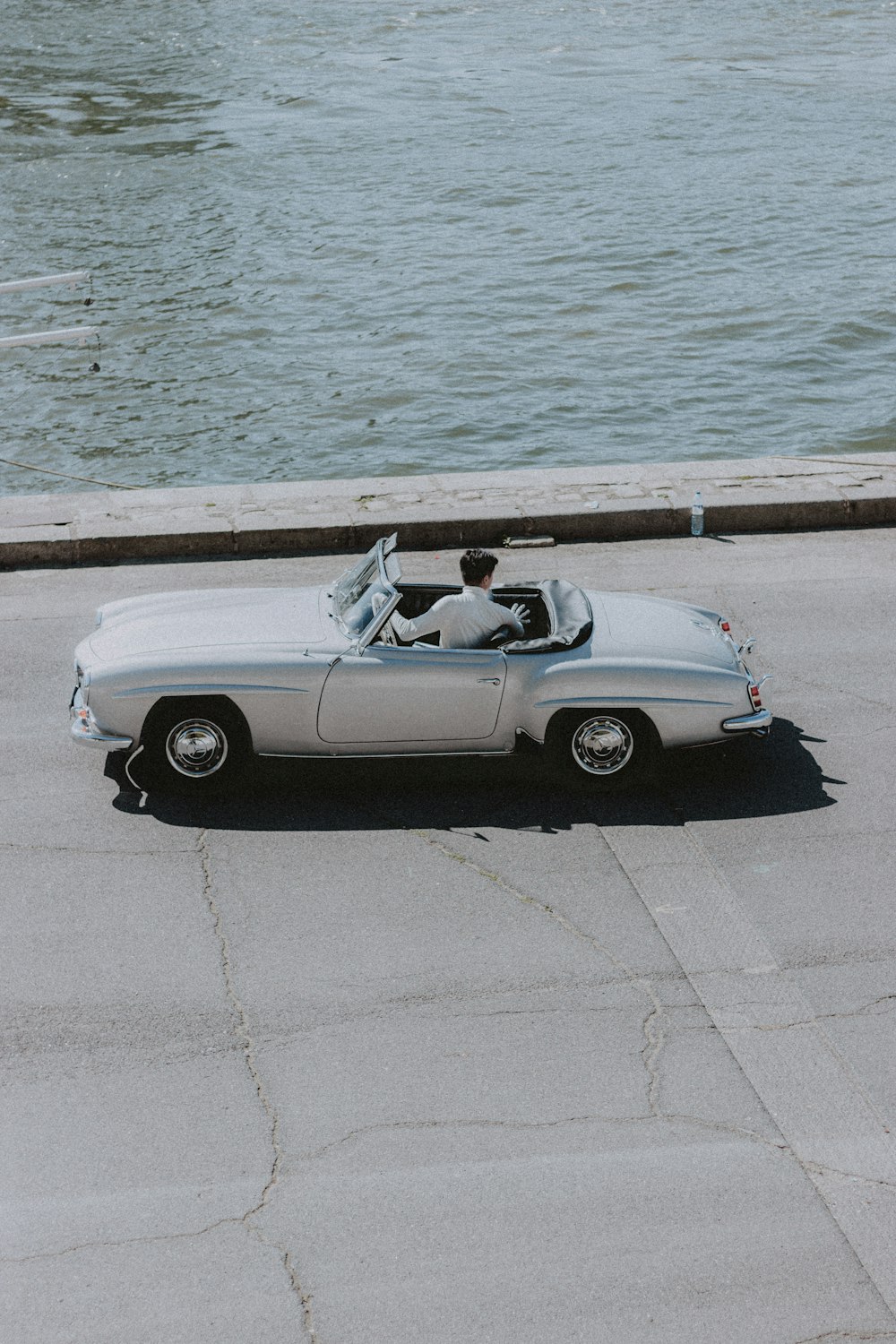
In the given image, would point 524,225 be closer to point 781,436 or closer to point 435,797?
point 781,436

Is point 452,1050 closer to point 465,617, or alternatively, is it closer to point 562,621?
point 465,617

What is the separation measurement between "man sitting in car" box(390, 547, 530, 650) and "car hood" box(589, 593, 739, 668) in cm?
66

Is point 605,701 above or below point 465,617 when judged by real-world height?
below

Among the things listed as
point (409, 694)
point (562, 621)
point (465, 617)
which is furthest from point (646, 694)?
point (409, 694)

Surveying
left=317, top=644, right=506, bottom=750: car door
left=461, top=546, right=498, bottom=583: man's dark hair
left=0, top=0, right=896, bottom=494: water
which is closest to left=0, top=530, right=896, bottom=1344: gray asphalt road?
left=317, top=644, right=506, bottom=750: car door

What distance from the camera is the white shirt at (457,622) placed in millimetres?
8062

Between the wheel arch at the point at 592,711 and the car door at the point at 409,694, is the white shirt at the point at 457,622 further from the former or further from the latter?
the wheel arch at the point at 592,711

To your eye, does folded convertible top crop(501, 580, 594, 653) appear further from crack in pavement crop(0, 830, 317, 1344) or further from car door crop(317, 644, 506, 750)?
crack in pavement crop(0, 830, 317, 1344)

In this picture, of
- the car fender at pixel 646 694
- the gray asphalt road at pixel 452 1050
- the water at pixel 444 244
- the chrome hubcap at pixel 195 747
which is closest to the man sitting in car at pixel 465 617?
the car fender at pixel 646 694

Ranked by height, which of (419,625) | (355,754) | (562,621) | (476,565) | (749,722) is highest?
(476,565)

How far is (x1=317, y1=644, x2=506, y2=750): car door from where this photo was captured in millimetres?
7930

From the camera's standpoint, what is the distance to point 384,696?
7.95 metres

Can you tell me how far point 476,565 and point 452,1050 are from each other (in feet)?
9.80

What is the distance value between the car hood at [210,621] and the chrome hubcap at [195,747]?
1.48 feet
